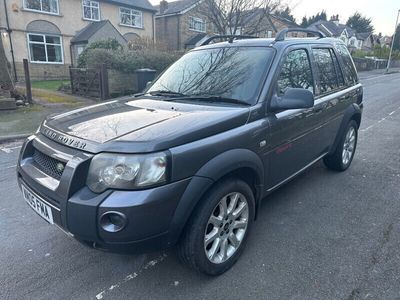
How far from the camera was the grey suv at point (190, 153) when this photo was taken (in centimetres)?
207

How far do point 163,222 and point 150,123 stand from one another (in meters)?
0.76

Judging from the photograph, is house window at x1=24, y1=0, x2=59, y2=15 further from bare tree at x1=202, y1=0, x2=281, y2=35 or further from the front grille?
the front grille

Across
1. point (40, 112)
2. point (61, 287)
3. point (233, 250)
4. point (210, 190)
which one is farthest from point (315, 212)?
point (40, 112)

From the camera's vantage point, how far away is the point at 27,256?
2865mm

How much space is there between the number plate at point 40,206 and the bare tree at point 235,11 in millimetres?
20436

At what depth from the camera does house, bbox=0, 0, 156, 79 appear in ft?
65.1

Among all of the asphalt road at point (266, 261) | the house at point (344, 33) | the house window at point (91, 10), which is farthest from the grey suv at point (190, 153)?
the house at point (344, 33)

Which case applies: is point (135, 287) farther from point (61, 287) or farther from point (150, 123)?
point (150, 123)

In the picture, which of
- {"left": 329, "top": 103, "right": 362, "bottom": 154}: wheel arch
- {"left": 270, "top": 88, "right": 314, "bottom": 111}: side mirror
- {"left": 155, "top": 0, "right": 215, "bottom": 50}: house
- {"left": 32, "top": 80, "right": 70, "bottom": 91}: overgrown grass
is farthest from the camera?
{"left": 155, "top": 0, "right": 215, "bottom": 50}: house

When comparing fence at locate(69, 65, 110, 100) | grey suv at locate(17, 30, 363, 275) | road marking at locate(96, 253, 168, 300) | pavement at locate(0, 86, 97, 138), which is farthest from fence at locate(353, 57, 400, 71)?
road marking at locate(96, 253, 168, 300)

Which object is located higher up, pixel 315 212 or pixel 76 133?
pixel 76 133

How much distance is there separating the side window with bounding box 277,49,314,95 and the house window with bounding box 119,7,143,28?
24911 mm

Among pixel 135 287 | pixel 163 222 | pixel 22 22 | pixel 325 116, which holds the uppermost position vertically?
pixel 22 22

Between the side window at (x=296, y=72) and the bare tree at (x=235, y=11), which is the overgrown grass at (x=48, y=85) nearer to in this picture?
the bare tree at (x=235, y=11)
